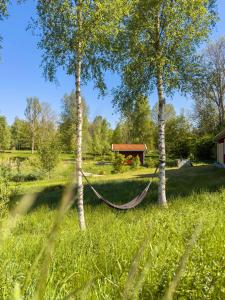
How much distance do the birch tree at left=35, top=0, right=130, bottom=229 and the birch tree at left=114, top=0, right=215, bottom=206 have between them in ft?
10.5

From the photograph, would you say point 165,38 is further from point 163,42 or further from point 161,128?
point 161,128

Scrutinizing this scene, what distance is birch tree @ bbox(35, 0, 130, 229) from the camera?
459 inches

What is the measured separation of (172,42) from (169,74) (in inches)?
55.6

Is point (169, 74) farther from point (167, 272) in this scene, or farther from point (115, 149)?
point (115, 149)

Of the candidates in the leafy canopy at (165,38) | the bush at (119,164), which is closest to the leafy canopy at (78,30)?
the leafy canopy at (165,38)

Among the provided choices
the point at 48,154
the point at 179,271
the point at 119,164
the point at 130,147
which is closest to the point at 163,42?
the point at 179,271

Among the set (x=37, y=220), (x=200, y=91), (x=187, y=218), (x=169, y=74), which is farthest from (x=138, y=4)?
(x=187, y=218)

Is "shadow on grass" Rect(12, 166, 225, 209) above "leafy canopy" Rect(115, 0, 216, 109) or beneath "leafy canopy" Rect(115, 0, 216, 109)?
beneath

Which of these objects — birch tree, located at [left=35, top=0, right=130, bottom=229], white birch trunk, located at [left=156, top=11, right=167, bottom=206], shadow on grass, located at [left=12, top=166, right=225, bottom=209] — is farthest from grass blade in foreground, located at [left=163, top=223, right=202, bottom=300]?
shadow on grass, located at [left=12, top=166, right=225, bottom=209]

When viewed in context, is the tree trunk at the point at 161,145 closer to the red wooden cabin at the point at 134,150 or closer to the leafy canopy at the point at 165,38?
the leafy canopy at the point at 165,38

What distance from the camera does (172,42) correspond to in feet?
52.2

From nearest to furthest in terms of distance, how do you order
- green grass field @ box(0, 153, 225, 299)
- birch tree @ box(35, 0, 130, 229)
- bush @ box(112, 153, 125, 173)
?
green grass field @ box(0, 153, 225, 299), birch tree @ box(35, 0, 130, 229), bush @ box(112, 153, 125, 173)

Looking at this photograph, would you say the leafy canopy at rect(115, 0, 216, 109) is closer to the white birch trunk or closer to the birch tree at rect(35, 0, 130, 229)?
the white birch trunk

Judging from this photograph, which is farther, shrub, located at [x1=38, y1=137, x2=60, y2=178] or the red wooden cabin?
the red wooden cabin
